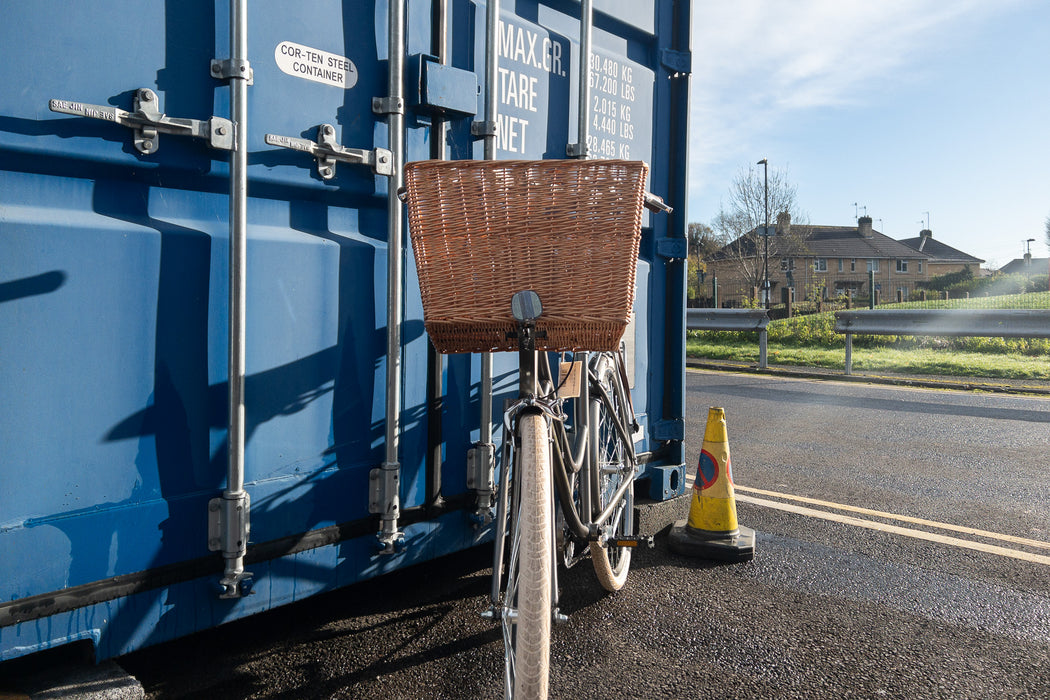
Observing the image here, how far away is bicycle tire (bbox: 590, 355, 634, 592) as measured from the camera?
3367 millimetres

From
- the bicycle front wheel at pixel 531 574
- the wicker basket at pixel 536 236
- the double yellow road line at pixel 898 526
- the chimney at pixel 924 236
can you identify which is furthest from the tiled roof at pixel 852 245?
the bicycle front wheel at pixel 531 574

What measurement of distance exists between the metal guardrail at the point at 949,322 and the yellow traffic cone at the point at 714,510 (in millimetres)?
9817

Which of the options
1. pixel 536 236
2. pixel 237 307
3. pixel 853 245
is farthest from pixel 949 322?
pixel 853 245

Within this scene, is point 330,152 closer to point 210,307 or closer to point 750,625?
point 210,307

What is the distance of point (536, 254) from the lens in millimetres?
2328

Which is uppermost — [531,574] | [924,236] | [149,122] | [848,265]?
[924,236]

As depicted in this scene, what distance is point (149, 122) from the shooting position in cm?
224

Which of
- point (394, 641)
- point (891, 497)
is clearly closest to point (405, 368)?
point (394, 641)

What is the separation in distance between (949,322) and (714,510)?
10393 mm

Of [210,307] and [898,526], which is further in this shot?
[898,526]

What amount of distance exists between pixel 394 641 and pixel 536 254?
1.63 meters

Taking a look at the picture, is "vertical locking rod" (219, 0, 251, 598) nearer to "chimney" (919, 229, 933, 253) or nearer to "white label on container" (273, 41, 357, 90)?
"white label on container" (273, 41, 357, 90)

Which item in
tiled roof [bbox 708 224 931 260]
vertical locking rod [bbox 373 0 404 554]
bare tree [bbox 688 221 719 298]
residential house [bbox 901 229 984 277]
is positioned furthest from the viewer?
residential house [bbox 901 229 984 277]

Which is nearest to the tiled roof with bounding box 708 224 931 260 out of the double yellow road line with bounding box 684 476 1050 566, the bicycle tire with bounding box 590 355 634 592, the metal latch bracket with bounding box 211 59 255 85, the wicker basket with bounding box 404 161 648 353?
the double yellow road line with bounding box 684 476 1050 566
